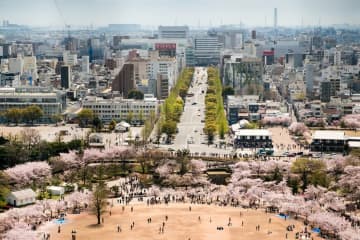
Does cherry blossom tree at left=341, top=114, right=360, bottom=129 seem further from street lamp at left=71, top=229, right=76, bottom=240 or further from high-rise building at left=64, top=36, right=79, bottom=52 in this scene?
high-rise building at left=64, top=36, right=79, bottom=52

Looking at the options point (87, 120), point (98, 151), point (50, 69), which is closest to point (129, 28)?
point (50, 69)

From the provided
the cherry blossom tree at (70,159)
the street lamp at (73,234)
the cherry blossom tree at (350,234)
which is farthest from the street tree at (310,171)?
the cherry blossom tree at (70,159)

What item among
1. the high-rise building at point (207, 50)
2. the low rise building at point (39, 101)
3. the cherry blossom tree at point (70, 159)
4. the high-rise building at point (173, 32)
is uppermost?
the high-rise building at point (173, 32)

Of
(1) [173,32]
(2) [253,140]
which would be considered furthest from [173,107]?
(1) [173,32]

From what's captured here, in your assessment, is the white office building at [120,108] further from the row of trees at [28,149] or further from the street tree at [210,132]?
the row of trees at [28,149]

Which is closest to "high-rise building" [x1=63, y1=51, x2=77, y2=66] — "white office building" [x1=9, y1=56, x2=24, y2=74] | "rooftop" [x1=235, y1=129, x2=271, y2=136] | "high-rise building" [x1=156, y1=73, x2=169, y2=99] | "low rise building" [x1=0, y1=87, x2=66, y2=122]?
"white office building" [x1=9, y1=56, x2=24, y2=74]
